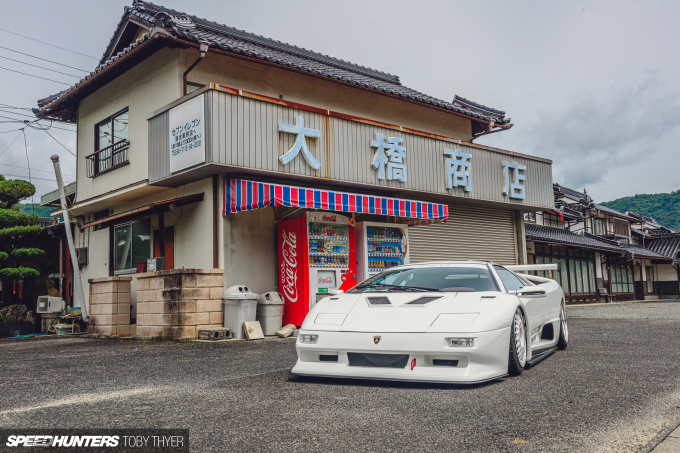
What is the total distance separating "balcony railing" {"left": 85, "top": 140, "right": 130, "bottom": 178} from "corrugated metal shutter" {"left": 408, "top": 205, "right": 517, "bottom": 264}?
23.8ft

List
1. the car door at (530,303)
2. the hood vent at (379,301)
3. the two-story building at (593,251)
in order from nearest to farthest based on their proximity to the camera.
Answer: the hood vent at (379,301) → the car door at (530,303) → the two-story building at (593,251)

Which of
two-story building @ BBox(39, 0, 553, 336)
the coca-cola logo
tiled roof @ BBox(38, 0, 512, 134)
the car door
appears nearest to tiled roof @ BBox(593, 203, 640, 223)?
two-story building @ BBox(39, 0, 553, 336)

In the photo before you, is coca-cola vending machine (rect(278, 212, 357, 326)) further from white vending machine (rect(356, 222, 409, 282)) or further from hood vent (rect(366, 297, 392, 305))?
hood vent (rect(366, 297, 392, 305))

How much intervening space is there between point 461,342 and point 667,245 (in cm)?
3794

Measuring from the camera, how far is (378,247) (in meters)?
12.4

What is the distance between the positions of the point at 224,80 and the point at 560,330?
27.9 feet

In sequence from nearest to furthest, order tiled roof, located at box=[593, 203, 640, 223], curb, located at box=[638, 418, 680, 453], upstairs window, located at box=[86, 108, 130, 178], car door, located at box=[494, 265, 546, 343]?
curb, located at box=[638, 418, 680, 453] → car door, located at box=[494, 265, 546, 343] → upstairs window, located at box=[86, 108, 130, 178] → tiled roof, located at box=[593, 203, 640, 223]

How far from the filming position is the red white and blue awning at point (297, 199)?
10.0m

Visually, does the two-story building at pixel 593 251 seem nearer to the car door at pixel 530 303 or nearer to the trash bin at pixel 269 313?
the trash bin at pixel 269 313

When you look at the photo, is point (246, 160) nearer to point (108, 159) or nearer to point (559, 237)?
point (108, 159)

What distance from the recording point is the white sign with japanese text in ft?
32.8

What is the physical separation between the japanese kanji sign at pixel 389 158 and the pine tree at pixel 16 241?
9.69 meters

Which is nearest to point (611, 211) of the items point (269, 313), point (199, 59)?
point (269, 313)

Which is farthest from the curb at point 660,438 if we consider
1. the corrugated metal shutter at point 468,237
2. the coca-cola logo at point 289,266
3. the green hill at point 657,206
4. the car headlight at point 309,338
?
the green hill at point 657,206
